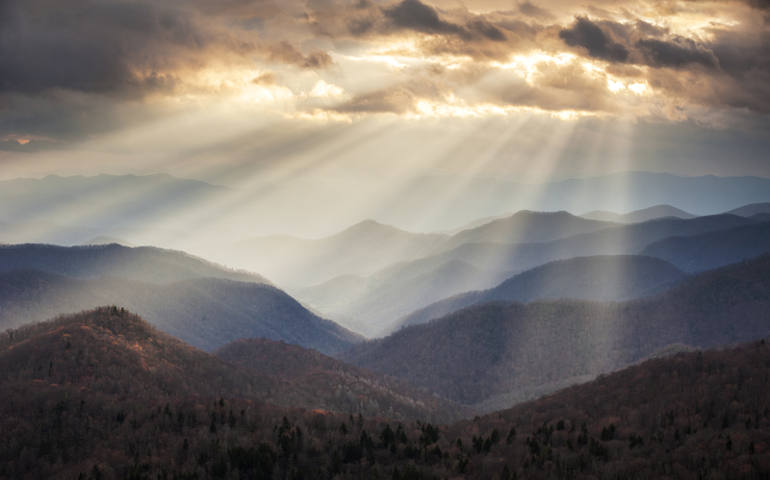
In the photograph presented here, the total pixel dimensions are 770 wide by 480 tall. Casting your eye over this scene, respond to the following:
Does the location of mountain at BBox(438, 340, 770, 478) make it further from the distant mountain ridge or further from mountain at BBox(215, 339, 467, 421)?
mountain at BBox(215, 339, 467, 421)

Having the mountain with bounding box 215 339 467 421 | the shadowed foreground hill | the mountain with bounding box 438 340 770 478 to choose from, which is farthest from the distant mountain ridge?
the mountain with bounding box 438 340 770 478

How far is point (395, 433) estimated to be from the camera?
190ft

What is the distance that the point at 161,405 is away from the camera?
67.2 meters

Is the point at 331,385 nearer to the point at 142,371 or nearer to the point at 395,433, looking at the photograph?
the point at 142,371

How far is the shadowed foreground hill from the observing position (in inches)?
1756

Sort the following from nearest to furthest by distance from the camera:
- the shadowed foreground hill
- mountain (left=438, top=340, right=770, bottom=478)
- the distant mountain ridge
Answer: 1. mountain (left=438, top=340, right=770, bottom=478)
2. the shadowed foreground hill
3. the distant mountain ridge

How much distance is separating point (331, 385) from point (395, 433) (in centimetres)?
7494

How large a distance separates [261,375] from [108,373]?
4423 centimetres

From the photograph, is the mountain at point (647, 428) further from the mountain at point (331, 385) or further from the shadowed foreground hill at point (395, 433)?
the mountain at point (331, 385)

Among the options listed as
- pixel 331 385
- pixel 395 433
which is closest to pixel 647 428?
pixel 395 433

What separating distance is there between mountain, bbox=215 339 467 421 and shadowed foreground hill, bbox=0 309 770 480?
148ft

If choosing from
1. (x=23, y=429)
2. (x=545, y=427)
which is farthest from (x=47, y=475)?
(x=545, y=427)

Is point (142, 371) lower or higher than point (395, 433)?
lower

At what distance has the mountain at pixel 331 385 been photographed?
11956 cm
